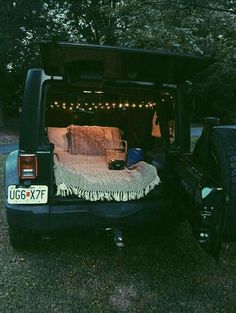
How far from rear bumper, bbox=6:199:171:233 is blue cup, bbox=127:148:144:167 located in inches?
46.4

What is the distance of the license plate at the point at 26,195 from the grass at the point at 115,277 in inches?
26.9

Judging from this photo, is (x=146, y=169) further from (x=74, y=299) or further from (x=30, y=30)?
(x=30, y=30)

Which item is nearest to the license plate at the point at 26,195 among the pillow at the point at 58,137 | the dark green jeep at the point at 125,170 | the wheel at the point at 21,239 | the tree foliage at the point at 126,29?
the dark green jeep at the point at 125,170

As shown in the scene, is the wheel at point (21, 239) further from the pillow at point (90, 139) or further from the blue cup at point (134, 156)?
the pillow at point (90, 139)

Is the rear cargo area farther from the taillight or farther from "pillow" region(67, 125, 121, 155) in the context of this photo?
the taillight

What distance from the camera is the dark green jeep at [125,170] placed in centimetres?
279

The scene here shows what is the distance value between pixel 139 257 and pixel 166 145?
51.3 inches

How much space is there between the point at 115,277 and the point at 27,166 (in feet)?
4.40

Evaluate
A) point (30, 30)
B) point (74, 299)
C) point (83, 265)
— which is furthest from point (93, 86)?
point (30, 30)

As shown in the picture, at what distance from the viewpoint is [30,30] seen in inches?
655

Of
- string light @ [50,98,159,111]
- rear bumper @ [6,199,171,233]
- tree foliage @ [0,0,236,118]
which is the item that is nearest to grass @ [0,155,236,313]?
rear bumper @ [6,199,171,233]

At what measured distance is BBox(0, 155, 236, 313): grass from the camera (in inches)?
117

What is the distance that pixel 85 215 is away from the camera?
11.8 feet

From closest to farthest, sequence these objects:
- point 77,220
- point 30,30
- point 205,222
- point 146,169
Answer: point 205,222
point 77,220
point 146,169
point 30,30
